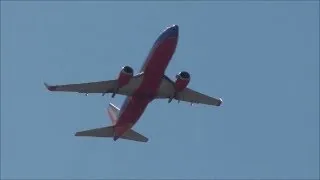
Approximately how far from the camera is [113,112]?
3059 inches

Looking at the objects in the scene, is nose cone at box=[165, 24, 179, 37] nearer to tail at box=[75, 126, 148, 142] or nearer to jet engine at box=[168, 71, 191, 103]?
jet engine at box=[168, 71, 191, 103]

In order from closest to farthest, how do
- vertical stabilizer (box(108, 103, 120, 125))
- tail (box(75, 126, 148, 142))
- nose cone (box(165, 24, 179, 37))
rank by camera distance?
1. nose cone (box(165, 24, 179, 37))
2. tail (box(75, 126, 148, 142))
3. vertical stabilizer (box(108, 103, 120, 125))

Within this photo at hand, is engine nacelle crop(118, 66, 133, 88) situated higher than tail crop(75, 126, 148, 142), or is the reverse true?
engine nacelle crop(118, 66, 133, 88)

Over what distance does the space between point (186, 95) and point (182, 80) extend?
149 inches

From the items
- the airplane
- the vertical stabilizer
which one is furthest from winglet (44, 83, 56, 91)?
the vertical stabilizer

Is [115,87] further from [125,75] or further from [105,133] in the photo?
[105,133]

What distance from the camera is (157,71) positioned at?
6575 cm

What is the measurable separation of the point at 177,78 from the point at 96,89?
7.39 m

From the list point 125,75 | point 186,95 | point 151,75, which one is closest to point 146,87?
point 151,75

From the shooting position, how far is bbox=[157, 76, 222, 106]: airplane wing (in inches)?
2699

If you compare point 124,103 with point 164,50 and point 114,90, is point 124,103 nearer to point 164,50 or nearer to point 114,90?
point 114,90

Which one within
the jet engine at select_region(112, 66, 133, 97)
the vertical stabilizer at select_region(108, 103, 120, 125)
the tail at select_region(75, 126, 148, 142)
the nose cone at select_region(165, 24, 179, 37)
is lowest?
the tail at select_region(75, 126, 148, 142)

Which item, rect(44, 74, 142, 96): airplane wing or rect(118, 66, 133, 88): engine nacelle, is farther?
rect(44, 74, 142, 96): airplane wing

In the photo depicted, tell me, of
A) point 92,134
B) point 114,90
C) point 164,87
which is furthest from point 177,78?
point 92,134
